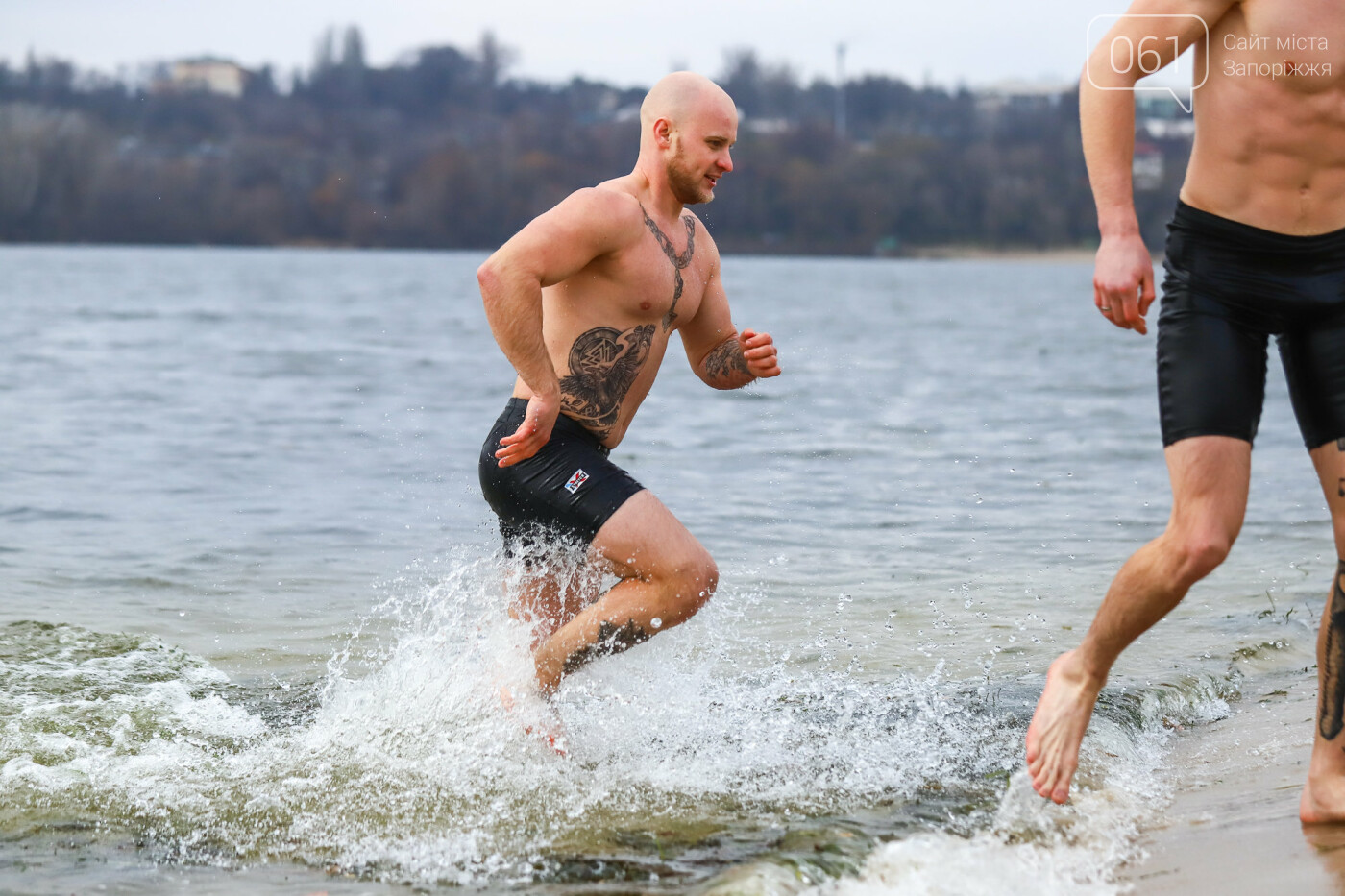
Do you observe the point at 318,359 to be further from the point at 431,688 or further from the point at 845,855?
the point at 845,855

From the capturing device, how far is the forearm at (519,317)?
3912mm

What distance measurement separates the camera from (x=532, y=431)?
13.4 ft

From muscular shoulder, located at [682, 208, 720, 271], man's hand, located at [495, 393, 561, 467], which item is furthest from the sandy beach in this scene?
muscular shoulder, located at [682, 208, 720, 271]

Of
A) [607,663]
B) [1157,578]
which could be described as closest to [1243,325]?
[1157,578]

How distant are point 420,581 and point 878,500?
3939 mm

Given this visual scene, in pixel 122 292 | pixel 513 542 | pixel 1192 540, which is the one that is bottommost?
pixel 122 292

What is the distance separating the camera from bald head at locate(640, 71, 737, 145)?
4.14 metres

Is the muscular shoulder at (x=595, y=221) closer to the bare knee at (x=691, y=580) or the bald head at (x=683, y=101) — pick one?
the bald head at (x=683, y=101)

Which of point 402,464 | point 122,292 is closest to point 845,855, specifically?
point 402,464

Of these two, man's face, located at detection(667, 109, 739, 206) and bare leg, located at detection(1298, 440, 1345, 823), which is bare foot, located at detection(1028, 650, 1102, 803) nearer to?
bare leg, located at detection(1298, 440, 1345, 823)

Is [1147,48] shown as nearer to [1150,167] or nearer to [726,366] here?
[726,366]

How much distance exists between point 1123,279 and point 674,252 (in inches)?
60.5

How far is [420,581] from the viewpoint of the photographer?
771 centimetres

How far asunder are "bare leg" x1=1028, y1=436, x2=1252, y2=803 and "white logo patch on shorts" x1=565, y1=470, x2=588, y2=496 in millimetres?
1436
